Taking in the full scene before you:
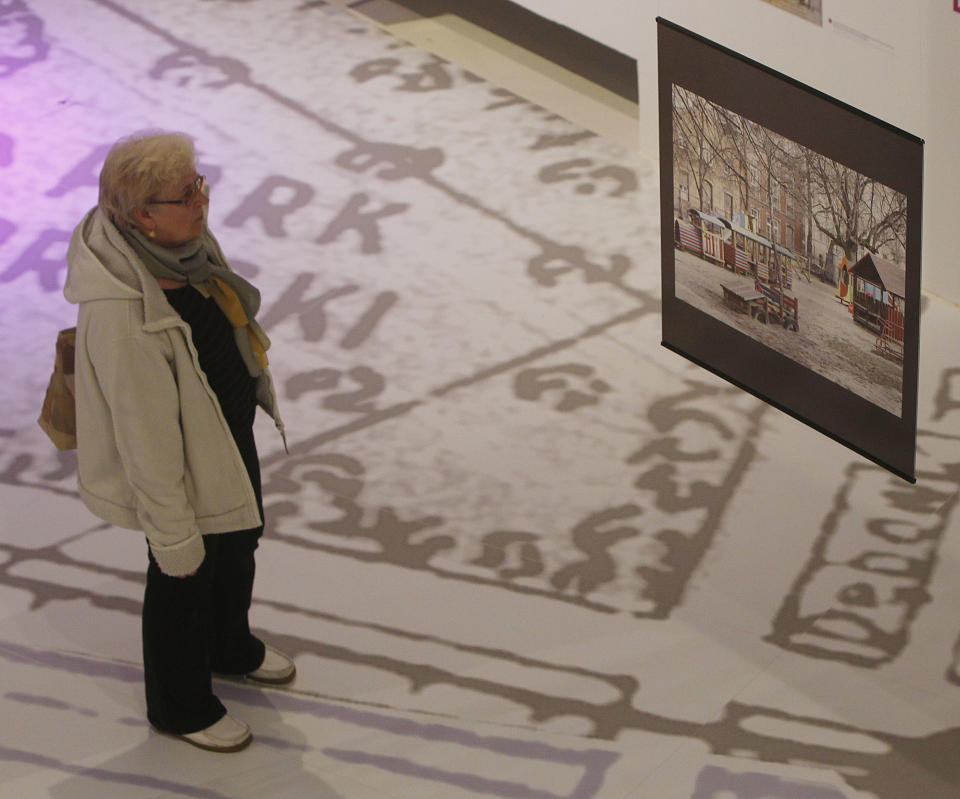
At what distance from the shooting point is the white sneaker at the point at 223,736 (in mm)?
3465

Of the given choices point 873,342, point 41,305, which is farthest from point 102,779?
point 41,305

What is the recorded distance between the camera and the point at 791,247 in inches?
118

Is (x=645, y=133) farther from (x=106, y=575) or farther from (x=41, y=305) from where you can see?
(x=106, y=575)

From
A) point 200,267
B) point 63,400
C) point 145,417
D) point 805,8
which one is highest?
point 805,8

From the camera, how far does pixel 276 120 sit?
657 centimetres

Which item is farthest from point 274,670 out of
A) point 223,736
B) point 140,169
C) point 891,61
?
point 891,61

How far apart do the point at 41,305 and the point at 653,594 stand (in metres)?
2.63

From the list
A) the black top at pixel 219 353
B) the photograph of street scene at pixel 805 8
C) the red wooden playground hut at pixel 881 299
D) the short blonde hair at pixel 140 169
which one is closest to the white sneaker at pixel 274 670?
the black top at pixel 219 353

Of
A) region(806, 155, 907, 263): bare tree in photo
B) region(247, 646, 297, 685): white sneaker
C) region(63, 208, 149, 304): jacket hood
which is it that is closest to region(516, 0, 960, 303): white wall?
region(806, 155, 907, 263): bare tree in photo

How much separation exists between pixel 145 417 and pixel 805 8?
299cm

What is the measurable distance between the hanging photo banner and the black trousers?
1.05 m

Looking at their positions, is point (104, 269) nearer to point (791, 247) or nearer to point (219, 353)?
point (219, 353)

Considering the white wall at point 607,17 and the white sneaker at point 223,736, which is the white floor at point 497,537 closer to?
the white sneaker at point 223,736

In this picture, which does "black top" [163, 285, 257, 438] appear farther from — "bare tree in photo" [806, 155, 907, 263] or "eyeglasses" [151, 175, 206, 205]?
"bare tree in photo" [806, 155, 907, 263]
